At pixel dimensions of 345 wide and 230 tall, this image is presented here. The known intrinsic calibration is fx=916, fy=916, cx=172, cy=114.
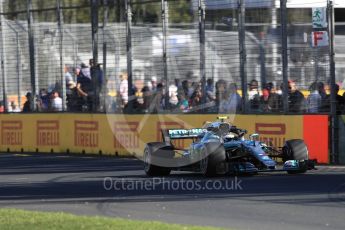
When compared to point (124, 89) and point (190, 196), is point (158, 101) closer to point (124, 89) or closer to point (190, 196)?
point (124, 89)

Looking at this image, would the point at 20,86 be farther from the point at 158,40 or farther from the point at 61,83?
the point at 158,40

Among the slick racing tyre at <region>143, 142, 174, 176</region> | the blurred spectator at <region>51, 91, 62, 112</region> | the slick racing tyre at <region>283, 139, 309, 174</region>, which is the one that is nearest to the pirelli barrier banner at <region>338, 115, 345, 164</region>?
the slick racing tyre at <region>283, 139, 309, 174</region>

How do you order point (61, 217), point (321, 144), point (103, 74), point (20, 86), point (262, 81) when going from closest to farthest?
1. point (61, 217)
2. point (321, 144)
3. point (262, 81)
4. point (103, 74)
5. point (20, 86)

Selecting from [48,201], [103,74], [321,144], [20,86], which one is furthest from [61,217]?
[20,86]

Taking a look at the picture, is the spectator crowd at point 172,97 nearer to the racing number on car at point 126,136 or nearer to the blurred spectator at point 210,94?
the blurred spectator at point 210,94

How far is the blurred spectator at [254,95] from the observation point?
20.8 meters

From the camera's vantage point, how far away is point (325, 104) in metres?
19.5

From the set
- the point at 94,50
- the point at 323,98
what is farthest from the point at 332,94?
the point at 94,50

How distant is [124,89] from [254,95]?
494 cm

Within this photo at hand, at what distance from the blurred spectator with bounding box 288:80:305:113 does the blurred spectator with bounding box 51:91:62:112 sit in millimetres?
7825

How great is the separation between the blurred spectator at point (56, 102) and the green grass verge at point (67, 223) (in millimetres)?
14620

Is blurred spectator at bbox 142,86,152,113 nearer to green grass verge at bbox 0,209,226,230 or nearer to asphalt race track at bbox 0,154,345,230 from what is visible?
asphalt race track at bbox 0,154,345,230

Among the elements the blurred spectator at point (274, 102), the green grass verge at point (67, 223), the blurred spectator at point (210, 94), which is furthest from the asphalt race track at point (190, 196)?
the blurred spectator at point (210, 94)

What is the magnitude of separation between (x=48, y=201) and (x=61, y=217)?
2383 mm
